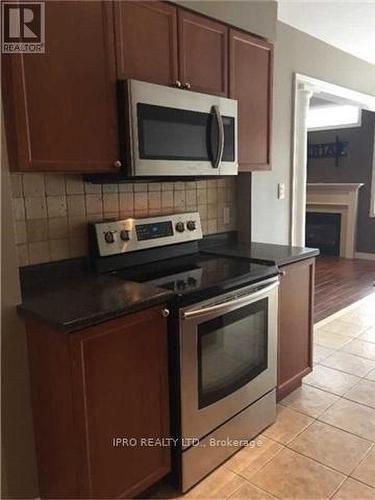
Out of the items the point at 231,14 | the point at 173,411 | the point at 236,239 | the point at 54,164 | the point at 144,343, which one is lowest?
the point at 173,411

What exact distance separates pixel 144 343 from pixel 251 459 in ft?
3.03

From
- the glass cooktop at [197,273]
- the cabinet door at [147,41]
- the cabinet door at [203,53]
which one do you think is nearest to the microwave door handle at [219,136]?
the cabinet door at [203,53]

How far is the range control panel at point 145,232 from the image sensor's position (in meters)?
1.98

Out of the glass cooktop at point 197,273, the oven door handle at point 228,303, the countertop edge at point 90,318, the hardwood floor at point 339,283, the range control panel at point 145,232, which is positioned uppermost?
the range control panel at point 145,232

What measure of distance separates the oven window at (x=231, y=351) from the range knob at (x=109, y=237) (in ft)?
2.06

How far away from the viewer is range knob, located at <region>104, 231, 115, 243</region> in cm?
197

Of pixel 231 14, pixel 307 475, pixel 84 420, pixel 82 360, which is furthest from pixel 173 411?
pixel 231 14

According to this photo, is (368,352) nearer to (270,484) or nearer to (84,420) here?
(270,484)

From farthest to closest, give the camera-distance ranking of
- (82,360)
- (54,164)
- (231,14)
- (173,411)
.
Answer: (231,14), (173,411), (54,164), (82,360)

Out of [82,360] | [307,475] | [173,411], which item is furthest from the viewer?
[307,475]

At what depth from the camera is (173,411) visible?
1740mm

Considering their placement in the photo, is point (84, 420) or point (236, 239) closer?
point (84, 420)

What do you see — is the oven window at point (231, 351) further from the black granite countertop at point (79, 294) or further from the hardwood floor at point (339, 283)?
the hardwood floor at point (339, 283)

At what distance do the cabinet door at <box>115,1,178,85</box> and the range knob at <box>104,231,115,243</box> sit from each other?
716 millimetres
